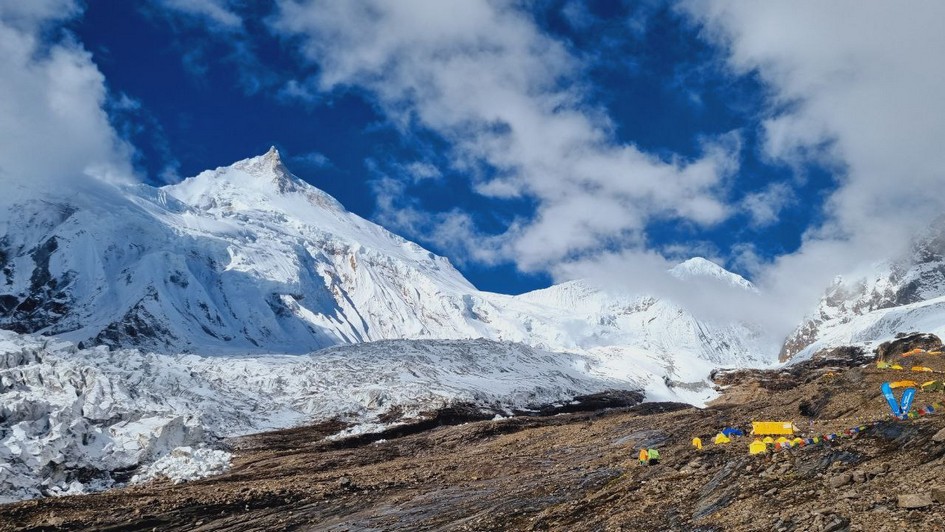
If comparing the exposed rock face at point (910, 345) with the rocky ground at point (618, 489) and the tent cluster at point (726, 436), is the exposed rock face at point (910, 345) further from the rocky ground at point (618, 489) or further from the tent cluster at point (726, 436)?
the tent cluster at point (726, 436)

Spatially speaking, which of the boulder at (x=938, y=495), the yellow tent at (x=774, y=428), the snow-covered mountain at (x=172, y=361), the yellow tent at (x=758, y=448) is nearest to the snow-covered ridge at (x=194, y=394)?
the snow-covered mountain at (x=172, y=361)

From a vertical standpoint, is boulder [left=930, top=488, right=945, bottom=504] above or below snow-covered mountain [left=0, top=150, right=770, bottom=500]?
below

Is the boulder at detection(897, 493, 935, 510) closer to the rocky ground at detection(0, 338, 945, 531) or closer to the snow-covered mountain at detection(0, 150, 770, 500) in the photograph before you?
the rocky ground at detection(0, 338, 945, 531)

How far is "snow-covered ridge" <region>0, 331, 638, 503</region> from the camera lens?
1631 inches

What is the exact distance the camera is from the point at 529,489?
23891 millimetres

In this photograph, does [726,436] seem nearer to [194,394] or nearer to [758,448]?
[758,448]

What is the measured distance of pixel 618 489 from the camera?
2008 cm

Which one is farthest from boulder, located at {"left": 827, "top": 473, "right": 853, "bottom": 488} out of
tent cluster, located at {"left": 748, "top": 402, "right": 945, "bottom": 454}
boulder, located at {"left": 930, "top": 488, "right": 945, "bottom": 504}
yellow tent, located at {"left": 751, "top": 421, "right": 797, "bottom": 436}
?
yellow tent, located at {"left": 751, "top": 421, "right": 797, "bottom": 436}

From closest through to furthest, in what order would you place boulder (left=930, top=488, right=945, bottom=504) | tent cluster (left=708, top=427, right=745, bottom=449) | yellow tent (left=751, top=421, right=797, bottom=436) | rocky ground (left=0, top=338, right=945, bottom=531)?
boulder (left=930, top=488, right=945, bottom=504) → rocky ground (left=0, top=338, right=945, bottom=531) → yellow tent (left=751, top=421, right=797, bottom=436) → tent cluster (left=708, top=427, right=745, bottom=449)

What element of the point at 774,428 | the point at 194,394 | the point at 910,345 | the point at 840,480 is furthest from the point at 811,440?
the point at 910,345

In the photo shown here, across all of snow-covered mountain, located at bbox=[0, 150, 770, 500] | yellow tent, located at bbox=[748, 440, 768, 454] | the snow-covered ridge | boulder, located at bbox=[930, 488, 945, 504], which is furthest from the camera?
snow-covered mountain, located at bbox=[0, 150, 770, 500]

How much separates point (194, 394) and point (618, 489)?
6580 cm

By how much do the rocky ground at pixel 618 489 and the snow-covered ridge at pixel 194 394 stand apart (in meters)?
6.87

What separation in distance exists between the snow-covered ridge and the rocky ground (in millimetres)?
6872
